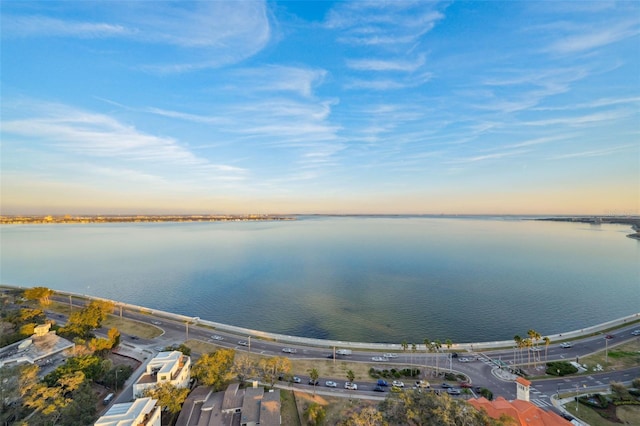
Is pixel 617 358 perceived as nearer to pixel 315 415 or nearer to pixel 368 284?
pixel 315 415

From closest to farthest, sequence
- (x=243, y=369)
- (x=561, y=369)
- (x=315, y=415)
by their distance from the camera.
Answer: (x=315, y=415)
(x=243, y=369)
(x=561, y=369)

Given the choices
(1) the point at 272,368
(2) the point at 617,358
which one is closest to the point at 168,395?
(1) the point at 272,368

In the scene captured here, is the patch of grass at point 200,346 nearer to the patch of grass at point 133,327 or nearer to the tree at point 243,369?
the patch of grass at point 133,327

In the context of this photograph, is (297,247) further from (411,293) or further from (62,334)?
(62,334)

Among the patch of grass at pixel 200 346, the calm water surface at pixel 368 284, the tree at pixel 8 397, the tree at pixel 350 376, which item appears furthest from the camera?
the calm water surface at pixel 368 284

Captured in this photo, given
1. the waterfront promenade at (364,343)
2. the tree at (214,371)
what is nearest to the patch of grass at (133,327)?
the waterfront promenade at (364,343)
